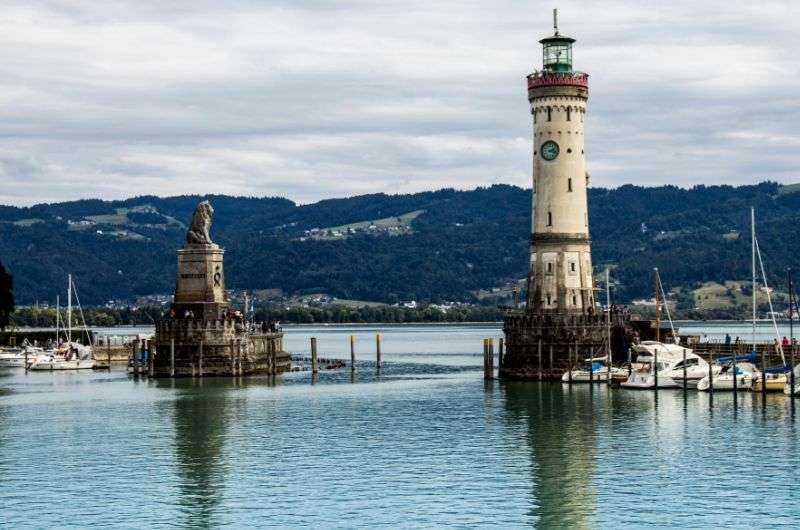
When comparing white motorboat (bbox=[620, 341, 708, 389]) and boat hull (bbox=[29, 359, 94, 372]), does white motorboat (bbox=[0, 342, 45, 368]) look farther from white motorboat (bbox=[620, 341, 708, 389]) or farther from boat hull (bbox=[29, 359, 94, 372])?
white motorboat (bbox=[620, 341, 708, 389])

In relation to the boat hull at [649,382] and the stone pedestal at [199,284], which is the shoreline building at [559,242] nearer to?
the boat hull at [649,382]

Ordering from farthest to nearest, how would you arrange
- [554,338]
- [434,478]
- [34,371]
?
[34,371]
[554,338]
[434,478]

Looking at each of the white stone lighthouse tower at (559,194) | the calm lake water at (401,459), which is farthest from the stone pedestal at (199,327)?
the white stone lighthouse tower at (559,194)

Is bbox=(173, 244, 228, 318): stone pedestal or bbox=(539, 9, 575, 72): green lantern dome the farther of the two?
bbox=(173, 244, 228, 318): stone pedestal

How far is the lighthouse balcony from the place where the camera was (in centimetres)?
9669

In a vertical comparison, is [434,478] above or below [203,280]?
below

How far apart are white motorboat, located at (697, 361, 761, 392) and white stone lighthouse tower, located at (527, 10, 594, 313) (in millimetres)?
10950

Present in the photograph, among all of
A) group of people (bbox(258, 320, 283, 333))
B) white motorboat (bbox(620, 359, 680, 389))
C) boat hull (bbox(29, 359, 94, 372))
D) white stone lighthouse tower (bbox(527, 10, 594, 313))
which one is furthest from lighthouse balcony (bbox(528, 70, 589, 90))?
boat hull (bbox(29, 359, 94, 372))

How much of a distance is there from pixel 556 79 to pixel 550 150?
15.2ft

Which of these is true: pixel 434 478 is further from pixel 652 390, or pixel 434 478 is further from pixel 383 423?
pixel 652 390

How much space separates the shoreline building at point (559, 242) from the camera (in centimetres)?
9681

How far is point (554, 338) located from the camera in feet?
318

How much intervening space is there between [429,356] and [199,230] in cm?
6286

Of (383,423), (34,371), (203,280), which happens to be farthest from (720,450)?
(34,371)
